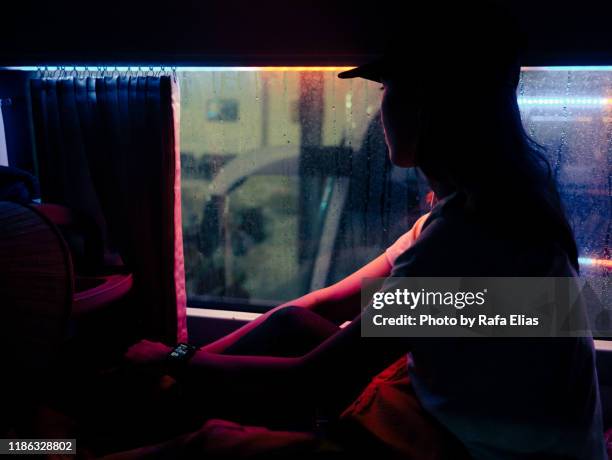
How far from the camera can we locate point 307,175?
231cm

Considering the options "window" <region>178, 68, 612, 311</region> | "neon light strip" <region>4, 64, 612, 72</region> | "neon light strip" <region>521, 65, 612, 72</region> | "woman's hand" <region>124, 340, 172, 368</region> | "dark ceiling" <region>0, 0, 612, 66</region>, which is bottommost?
"woman's hand" <region>124, 340, 172, 368</region>

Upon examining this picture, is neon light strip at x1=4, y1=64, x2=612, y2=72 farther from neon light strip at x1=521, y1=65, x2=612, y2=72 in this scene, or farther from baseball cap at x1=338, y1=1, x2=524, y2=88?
baseball cap at x1=338, y1=1, x2=524, y2=88

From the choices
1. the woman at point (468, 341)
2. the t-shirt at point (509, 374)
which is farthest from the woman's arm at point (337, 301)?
the t-shirt at point (509, 374)

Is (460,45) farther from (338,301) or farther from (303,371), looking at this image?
(338,301)

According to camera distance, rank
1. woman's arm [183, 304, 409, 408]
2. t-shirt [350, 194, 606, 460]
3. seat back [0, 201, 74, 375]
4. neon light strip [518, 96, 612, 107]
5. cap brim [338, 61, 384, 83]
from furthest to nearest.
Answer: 1. neon light strip [518, 96, 612, 107]
2. seat back [0, 201, 74, 375]
3. cap brim [338, 61, 384, 83]
4. woman's arm [183, 304, 409, 408]
5. t-shirt [350, 194, 606, 460]

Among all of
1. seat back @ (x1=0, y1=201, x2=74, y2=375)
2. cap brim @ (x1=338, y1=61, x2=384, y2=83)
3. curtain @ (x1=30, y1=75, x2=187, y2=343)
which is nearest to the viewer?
cap brim @ (x1=338, y1=61, x2=384, y2=83)

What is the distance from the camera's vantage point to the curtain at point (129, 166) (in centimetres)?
198

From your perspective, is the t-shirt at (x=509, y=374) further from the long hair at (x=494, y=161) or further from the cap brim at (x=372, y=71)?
the cap brim at (x=372, y=71)

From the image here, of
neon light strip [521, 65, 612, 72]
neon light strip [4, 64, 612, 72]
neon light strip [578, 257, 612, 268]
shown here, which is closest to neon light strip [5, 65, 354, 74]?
neon light strip [4, 64, 612, 72]

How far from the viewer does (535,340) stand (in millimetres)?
819

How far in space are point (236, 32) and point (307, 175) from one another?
78 centimetres

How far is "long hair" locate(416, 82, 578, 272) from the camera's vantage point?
818mm

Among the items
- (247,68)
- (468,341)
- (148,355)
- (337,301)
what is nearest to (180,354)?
(148,355)

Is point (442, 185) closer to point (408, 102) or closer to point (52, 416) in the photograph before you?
point (408, 102)
